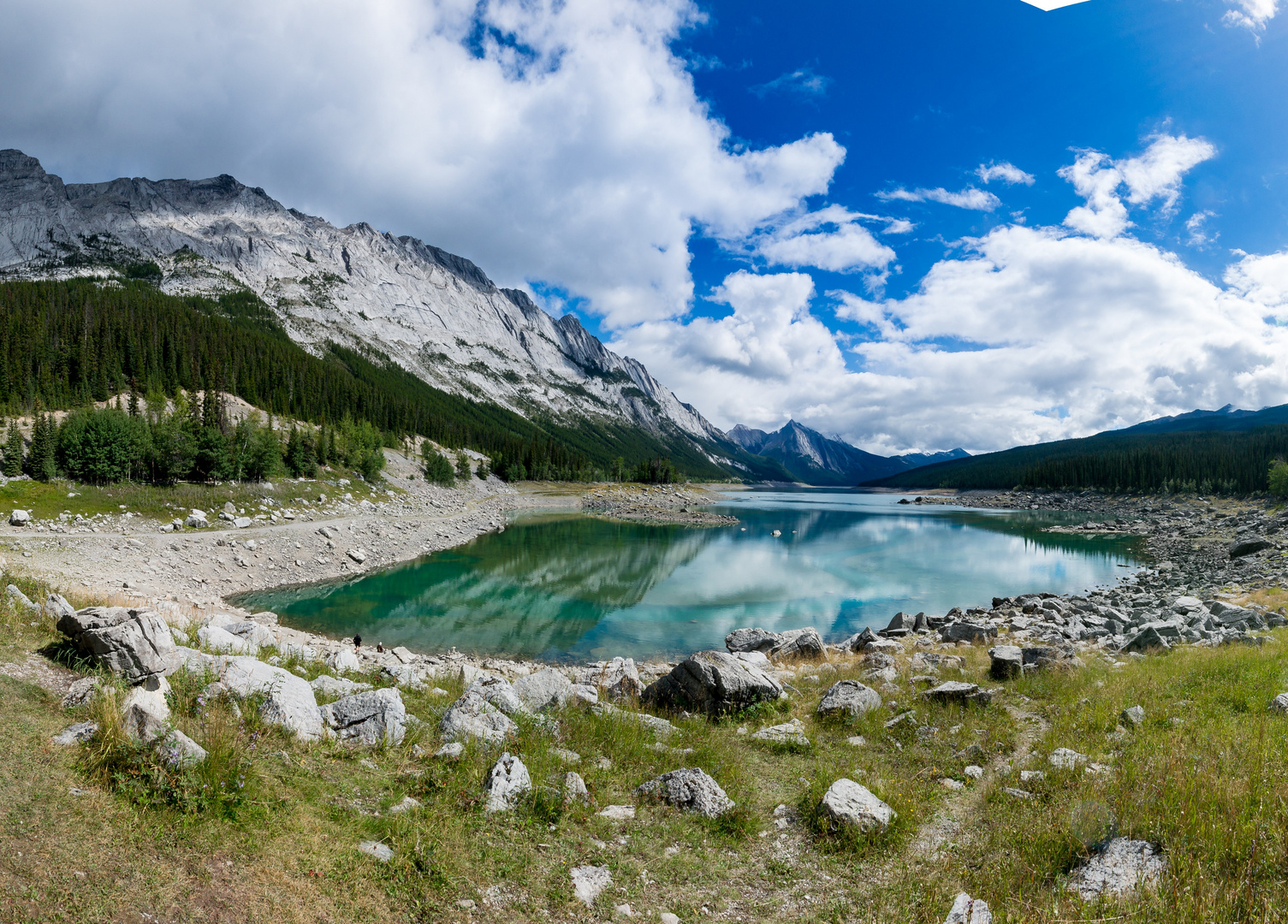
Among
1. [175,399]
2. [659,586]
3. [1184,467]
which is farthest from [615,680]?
[1184,467]

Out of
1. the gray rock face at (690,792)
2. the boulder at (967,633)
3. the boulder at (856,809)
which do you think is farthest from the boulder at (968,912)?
the boulder at (967,633)

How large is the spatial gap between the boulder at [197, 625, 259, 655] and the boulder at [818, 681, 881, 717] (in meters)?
11.3

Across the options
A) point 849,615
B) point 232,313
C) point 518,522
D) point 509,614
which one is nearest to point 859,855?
point 509,614

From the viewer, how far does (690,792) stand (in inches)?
255

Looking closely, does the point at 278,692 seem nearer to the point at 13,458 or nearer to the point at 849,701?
the point at 849,701

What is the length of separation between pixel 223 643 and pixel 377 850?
8188 mm

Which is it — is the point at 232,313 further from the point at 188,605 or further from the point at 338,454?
the point at 188,605

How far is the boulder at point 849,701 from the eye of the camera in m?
9.75

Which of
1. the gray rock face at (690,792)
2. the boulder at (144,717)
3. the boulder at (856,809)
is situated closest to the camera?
the boulder at (144,717)

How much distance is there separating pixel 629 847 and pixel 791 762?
353 cm

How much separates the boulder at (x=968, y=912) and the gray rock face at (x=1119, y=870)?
896 mm

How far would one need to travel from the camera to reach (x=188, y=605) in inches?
760

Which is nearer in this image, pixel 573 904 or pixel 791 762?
pixel 573 904

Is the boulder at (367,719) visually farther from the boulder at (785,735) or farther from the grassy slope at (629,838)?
the boulder at (785,735)
